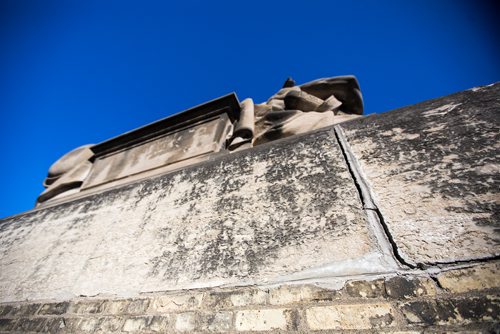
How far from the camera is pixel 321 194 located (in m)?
1.54

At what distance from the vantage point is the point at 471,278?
0.95m

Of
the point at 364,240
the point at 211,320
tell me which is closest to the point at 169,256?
the point at 211,320

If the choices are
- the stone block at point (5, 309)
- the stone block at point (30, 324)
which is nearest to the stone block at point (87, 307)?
the stone block at point (30, 324)

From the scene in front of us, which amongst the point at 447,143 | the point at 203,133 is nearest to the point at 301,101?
the point at 203,133

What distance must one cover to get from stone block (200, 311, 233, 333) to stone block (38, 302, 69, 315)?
1.13 m

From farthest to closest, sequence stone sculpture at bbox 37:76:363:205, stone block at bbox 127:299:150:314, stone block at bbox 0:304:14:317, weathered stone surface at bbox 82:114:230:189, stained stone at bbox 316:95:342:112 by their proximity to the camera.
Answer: weathered stone surface at bbox 82:114:230:189 → stained stone at bbox 316:95:342:112 → stone sculpture at bbox 37:76:363:205 → stone block at bbox 0:304:14:317 → stone block at bbox 127:299:150:314

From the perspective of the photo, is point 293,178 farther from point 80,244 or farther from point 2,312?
point 2,312

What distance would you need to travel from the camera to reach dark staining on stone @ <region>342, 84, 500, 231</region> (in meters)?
1.22

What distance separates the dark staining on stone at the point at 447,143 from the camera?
1224mm

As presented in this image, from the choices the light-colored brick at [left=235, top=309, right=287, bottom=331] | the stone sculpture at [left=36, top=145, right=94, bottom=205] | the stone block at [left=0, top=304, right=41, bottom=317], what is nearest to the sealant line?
the light-colored brick at [left=235, top=309, right=287, bottom=331]

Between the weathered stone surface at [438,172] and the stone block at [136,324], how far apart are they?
52.5 inches

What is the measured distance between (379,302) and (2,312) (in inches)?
105

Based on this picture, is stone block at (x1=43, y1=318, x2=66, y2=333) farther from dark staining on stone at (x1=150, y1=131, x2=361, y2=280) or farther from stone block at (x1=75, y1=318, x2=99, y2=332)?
dark staining on stone at (x1=150, y1=131, x2=361, y2=280)

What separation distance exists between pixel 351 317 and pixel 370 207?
565 millimetres
